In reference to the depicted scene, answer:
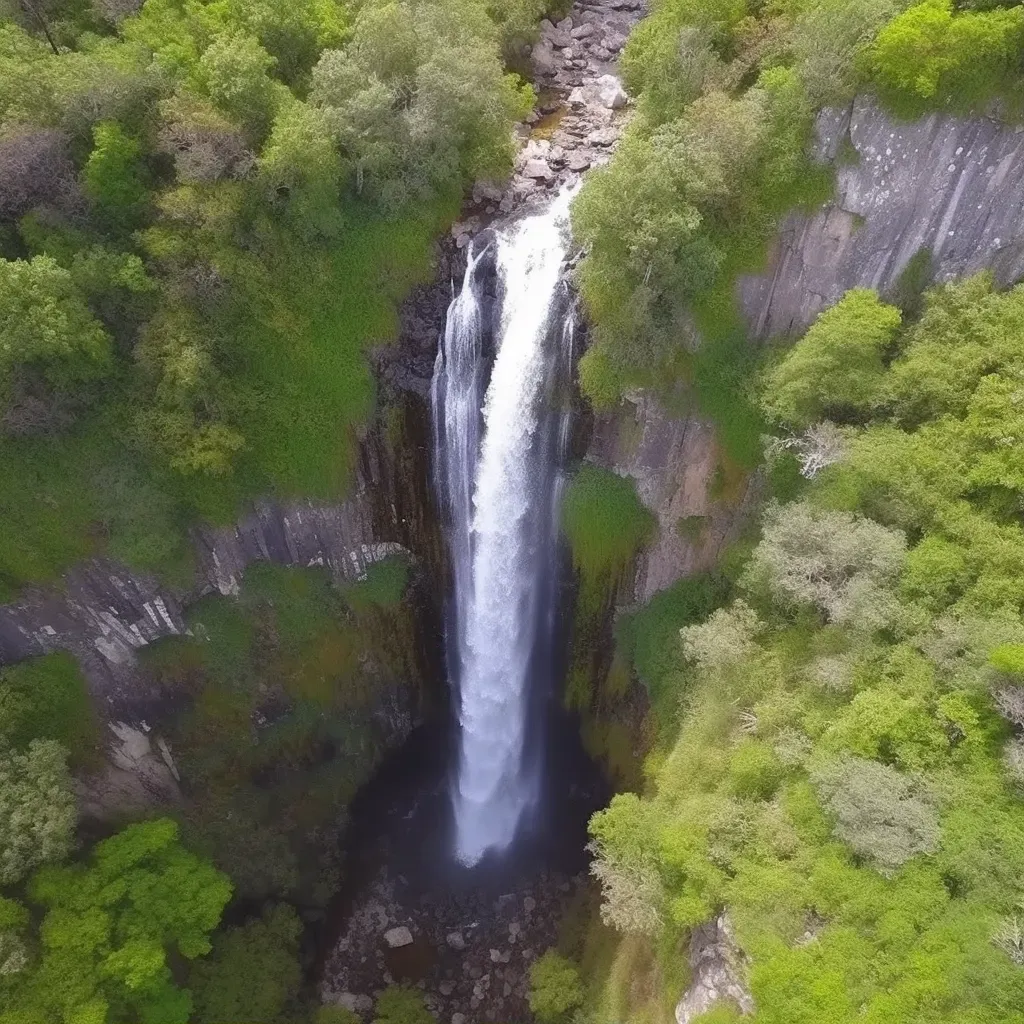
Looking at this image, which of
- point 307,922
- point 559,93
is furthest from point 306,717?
point 559,93

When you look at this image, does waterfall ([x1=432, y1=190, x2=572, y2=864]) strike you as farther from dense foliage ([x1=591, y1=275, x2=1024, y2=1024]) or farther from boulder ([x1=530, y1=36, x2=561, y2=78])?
boulder ([x1=530, y1=36, x2=561, y2=78])

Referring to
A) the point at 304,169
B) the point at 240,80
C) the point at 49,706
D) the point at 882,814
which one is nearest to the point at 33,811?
the point at 49,706

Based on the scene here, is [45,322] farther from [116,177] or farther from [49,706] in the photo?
[49,706]

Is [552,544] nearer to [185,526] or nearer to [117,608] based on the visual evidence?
[185,526]

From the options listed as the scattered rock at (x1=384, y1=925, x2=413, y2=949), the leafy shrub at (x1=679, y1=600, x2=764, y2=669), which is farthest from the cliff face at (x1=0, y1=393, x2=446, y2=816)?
the leafy shrub at (x1=679, y1=600, x2=764, y2=669)

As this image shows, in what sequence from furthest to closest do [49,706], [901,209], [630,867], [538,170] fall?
[49,706] < [538,170] < [630,867] < [901,209]
